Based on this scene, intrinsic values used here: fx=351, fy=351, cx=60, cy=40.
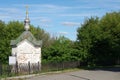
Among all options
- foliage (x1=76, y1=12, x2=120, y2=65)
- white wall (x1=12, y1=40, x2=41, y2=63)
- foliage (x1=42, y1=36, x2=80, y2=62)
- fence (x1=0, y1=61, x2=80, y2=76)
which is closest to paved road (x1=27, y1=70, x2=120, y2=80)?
fence (x1=0, y1=61, x2=80, y2=76)

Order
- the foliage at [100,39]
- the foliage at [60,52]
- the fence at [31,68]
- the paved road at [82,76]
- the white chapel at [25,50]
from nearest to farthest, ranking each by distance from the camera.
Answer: the paved road at [82,76]
the fence at [31,68]
the white chapel at [25,50]
the foliage at [60,52]
the foliage at [100,39]

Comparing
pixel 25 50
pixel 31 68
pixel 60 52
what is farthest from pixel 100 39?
pixel 31 68

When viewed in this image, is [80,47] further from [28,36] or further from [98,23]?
[28,36]

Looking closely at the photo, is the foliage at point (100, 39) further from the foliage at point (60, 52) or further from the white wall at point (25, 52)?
the white wall at point (25, 52)

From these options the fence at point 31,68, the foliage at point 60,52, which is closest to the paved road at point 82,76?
the fence at point 31,68

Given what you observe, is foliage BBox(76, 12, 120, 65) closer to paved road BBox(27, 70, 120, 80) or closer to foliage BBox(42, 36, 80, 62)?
foliage BBox(42, 36, 80, 62)

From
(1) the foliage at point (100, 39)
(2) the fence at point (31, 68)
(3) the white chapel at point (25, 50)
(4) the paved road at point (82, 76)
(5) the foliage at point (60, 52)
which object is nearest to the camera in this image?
(4) the paved road at point (82, 76)

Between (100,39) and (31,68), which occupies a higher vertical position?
(100,39)

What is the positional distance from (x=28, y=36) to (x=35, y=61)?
124 inches

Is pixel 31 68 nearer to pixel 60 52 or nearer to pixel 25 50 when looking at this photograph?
pixel 25 50

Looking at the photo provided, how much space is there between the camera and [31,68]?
39438mm

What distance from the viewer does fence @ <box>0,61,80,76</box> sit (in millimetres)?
34656

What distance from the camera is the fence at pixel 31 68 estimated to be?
34656 mm

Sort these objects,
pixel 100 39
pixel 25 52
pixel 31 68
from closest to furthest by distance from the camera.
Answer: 1. pixel 31 68
2. pixel 25 52
3. pixel 100 39
